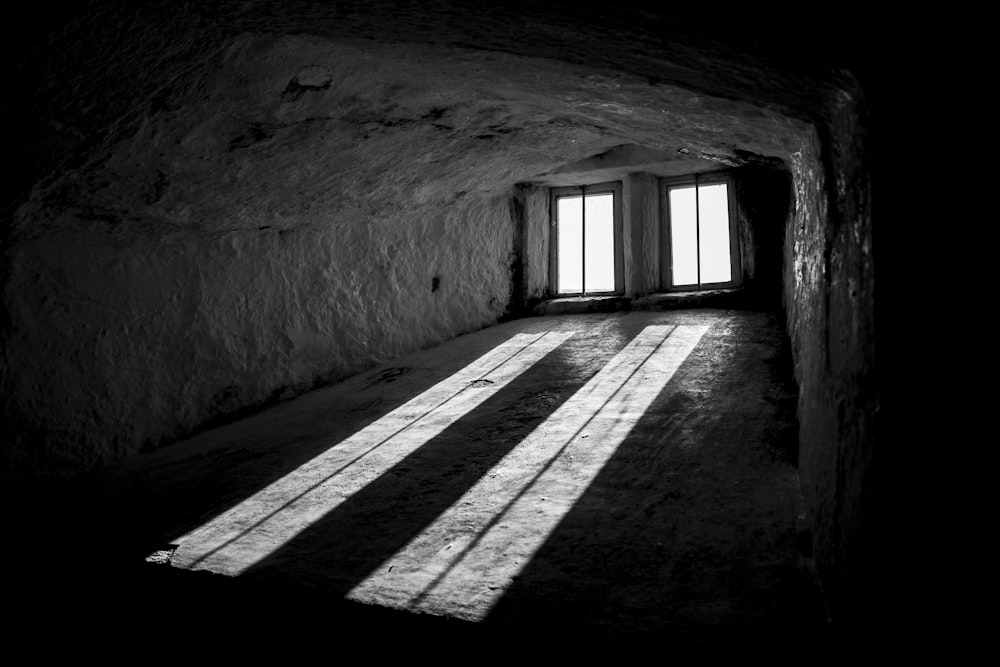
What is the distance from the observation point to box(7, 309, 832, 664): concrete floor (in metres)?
1.18

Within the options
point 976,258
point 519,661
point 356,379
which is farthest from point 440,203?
point 976,258

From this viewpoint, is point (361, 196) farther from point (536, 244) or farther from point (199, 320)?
point (536, 244)

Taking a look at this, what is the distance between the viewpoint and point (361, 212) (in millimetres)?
3225

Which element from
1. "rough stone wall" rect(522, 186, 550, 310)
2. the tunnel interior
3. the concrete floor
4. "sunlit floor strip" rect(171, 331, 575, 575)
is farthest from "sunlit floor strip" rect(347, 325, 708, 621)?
"rough stone wall" rect(522, 186, 550, 310)

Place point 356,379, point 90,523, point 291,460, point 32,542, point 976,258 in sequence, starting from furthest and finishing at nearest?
point 356,379
point 291,460
point 90,523
point 32,542
point 976,258

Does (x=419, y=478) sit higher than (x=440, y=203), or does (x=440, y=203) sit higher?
(x=440, y=203)

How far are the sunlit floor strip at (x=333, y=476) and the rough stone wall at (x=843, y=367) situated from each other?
1.22 meters

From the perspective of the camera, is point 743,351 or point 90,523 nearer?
point 90,523

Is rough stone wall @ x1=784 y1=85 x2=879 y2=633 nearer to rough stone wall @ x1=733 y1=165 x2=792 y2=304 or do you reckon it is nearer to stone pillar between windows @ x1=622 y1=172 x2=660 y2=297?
rough stone wall @ x1=733 y1=165 x2=792 y2=304

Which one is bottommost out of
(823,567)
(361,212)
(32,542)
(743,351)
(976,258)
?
(32,542)

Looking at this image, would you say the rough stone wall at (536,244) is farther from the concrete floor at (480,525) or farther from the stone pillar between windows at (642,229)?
the concrete floor at (480,525)

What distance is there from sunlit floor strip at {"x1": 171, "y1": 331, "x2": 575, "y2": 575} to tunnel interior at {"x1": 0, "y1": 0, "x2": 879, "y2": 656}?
779 millimetres

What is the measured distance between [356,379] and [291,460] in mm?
985

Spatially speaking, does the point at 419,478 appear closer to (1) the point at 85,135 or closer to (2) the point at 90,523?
(2) the point at 90,523
